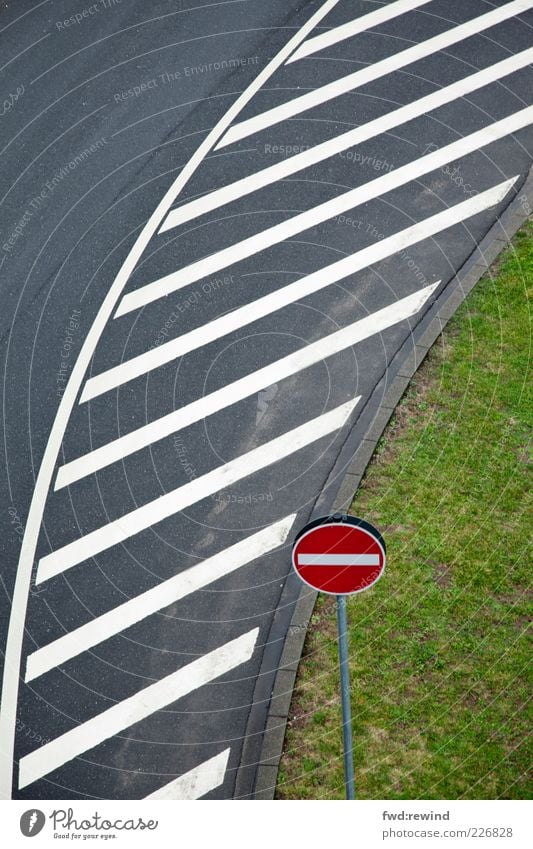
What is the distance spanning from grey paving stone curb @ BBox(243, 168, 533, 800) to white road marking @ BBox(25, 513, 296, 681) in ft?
2.18

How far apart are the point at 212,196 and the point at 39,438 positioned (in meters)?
4.34

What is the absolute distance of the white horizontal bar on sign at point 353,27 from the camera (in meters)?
16.9

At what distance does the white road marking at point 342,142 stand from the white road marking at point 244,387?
2787 millimetres

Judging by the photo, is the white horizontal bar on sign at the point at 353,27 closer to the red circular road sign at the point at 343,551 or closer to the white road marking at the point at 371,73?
the white road marking at the point at 371,73

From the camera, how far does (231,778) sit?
10.6m

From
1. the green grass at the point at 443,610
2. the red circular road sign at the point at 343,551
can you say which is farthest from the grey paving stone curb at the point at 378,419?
the red circular road sign at the point at 343,551

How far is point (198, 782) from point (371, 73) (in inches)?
417

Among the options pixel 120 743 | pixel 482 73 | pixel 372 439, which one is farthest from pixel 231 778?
pixel 482 73

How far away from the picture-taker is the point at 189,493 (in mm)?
12609

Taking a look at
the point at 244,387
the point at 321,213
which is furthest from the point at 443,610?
the point at 321,213

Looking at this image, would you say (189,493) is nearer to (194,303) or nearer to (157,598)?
(157,598)

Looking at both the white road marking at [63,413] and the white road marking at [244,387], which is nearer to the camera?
the white road marking at [63,413]

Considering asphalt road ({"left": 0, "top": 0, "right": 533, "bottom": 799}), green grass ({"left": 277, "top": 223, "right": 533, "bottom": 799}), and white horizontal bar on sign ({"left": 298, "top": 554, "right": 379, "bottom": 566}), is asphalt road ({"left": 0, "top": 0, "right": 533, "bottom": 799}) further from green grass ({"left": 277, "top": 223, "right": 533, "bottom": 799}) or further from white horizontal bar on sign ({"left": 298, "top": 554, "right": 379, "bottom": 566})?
white horizontal bar on sign ({"left": 298, "top": 554, "right": 379, "bottom": 566})

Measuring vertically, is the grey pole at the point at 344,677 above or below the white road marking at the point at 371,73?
below
